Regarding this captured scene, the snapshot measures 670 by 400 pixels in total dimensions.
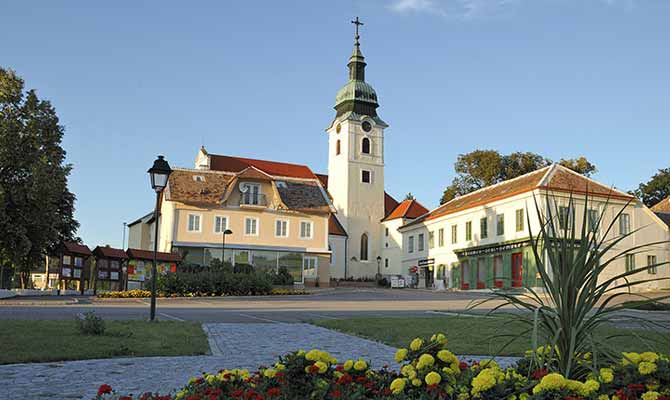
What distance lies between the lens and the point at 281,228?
5128cm

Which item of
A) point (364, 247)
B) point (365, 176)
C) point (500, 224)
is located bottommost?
point (364, 247)

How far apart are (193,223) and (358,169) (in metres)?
23.1

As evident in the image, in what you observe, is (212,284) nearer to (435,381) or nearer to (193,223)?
(193,223)

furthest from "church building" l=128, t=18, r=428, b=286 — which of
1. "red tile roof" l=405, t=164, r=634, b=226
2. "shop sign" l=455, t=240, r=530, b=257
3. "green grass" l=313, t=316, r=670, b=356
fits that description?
"green grass" l=313, t=316, r=670, b=356

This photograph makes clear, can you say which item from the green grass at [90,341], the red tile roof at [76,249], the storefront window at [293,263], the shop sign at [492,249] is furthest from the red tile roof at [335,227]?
the green grass at [90,341]

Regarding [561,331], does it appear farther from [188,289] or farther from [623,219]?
[623,219]

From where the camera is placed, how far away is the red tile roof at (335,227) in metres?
64.6

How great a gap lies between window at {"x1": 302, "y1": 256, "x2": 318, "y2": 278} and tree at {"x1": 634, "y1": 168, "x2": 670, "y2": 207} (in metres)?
33.6

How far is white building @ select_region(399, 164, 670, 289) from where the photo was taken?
42906 millimetres

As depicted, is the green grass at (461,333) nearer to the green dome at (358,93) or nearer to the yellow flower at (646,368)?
the yellow flower at (646,368)

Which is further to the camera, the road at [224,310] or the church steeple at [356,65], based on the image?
the church steeple at [356,65]

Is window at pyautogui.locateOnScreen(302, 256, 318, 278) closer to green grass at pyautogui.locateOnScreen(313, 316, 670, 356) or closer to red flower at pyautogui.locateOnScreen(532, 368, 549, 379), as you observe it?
green grass at pyautogui.locateOnScreen(313, 316, 670, 356)

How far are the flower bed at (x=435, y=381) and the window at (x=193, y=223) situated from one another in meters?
44.1

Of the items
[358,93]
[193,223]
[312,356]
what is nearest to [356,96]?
[358,93]
